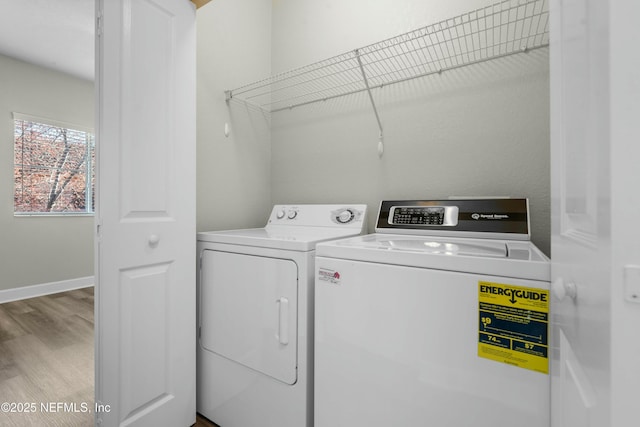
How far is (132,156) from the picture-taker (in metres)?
1.24

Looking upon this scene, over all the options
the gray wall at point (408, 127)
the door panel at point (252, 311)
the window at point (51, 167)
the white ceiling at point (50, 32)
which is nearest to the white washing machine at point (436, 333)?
the door panel at point (252, 311)

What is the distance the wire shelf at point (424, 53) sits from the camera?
139cm

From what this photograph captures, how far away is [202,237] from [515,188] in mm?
1591

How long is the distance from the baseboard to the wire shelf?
3.78 metres

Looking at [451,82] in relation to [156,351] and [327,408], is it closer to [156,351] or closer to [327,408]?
[327,408]

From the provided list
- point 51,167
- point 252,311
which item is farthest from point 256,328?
point 51,167

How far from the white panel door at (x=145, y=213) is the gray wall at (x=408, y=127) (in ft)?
2.79

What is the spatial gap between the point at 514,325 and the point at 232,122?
1.85 m

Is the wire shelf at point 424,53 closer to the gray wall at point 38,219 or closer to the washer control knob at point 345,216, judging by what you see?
the washer control knob at point 345,216

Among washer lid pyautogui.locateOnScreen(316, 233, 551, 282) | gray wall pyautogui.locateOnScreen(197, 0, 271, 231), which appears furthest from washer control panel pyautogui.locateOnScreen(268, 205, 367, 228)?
washer lid pyautogui.locateOnScreen(316, 233, 551, 282)

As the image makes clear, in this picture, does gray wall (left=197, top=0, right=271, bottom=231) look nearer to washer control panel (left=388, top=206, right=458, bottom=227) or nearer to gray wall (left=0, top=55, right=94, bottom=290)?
washer control panel (left=388, top=206, right=458, bottom=227)

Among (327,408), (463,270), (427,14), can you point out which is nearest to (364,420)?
(327,408)

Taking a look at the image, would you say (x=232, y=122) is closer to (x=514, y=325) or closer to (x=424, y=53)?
(x=424, y=53)

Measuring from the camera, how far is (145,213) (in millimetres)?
1304
